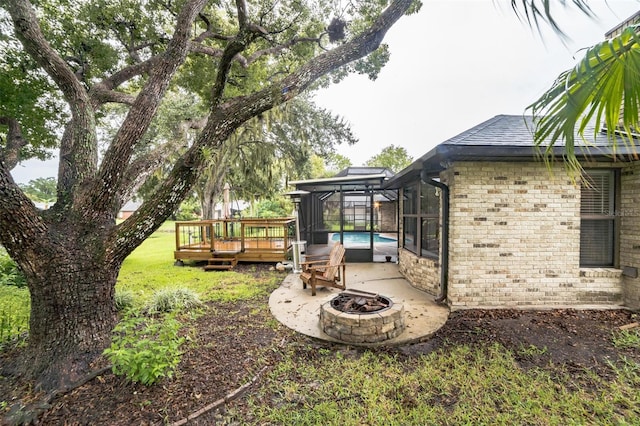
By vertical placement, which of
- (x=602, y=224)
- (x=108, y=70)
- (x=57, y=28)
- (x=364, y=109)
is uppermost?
(x=364, y=109)

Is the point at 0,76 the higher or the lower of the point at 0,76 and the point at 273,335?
the higher

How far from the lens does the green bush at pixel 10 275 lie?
235 inches

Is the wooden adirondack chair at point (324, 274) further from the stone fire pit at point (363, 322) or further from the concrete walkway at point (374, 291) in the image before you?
the stone fire pit at point (363, 322)

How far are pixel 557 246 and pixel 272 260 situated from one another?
684cm

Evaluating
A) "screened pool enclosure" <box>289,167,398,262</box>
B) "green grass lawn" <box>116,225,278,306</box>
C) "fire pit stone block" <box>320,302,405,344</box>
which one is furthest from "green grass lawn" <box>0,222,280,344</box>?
"screened pool enclosure" <box>289,167,398,262</box>

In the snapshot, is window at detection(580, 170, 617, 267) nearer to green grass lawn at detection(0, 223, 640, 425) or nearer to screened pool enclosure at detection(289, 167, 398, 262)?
green grass lawn at detection(0, 223, 640, 425)

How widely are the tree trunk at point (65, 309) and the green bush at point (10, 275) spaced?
→ 421 centimetres

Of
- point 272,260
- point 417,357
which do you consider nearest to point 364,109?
point 272,260

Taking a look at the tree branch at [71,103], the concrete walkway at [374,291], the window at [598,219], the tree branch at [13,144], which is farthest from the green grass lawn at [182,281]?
the window at [598,219]

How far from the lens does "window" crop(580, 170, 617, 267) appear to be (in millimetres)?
4480

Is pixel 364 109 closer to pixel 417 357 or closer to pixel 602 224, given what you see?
pixel 602 224

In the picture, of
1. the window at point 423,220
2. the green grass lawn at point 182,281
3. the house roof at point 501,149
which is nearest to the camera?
the house roof at point 501,149

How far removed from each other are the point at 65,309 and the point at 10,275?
224 inches

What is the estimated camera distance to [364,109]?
32594 millimetres
